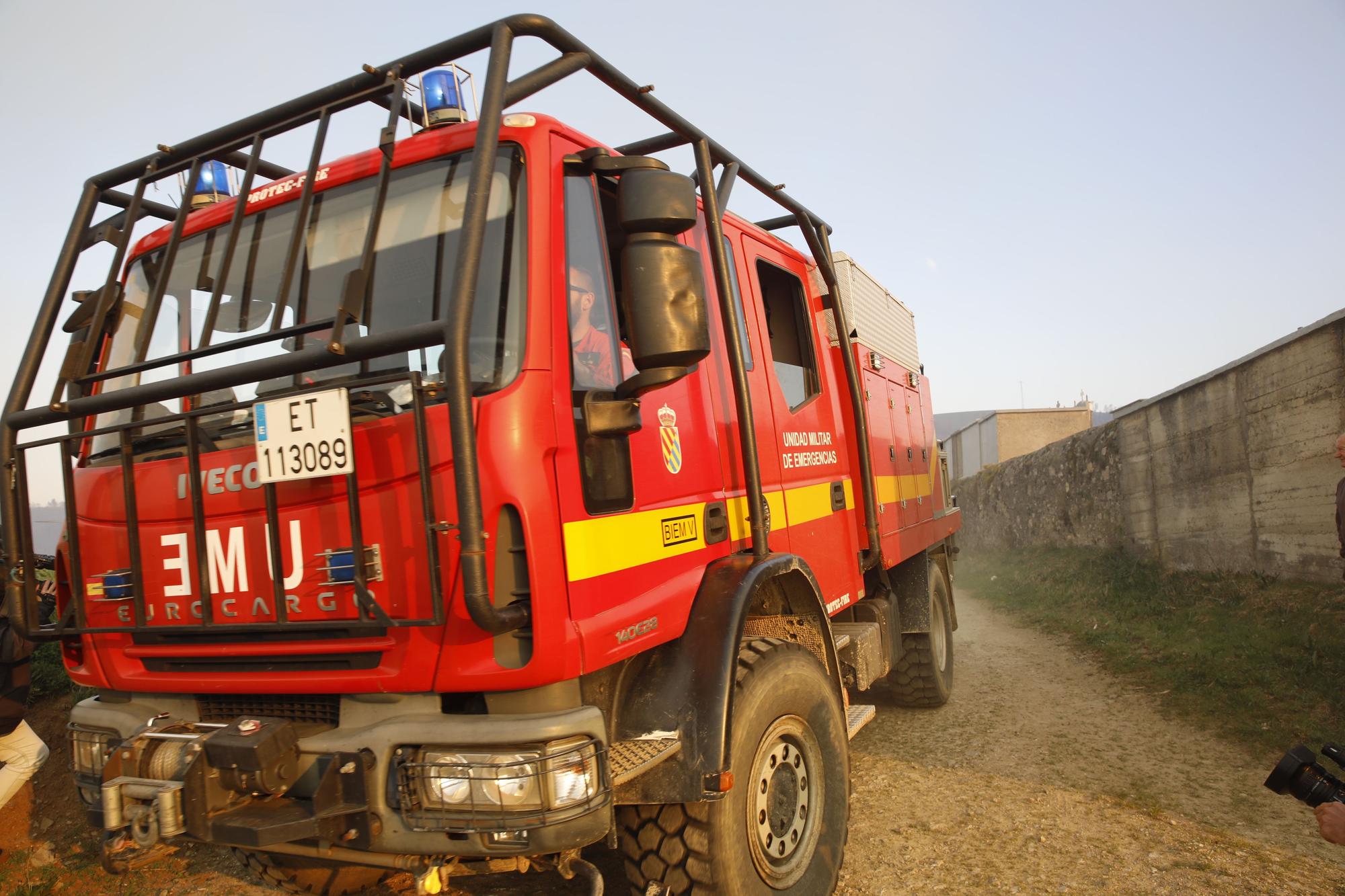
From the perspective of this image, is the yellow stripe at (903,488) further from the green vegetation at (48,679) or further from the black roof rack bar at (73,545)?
the green vegetation at (48,679)

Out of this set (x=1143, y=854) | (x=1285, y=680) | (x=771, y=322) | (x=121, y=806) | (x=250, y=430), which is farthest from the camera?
(x=1285, y=680)

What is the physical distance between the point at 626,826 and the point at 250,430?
5.34ft

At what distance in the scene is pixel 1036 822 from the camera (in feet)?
13.2

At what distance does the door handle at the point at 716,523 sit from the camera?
9.72 feet

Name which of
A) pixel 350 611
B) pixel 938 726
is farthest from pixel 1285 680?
pixel 350 611

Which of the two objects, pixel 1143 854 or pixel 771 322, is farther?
pixel 771 322

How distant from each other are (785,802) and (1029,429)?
25.0 m

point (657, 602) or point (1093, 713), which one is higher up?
point (657, 602)

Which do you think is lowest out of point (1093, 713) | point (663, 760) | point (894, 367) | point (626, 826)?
point (1093, 713)

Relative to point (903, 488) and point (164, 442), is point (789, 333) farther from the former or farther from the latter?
point (164, 442)

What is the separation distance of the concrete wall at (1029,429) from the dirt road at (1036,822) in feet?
67.6

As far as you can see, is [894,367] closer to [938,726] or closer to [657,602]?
[938,726]

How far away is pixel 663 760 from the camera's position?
2.39 m

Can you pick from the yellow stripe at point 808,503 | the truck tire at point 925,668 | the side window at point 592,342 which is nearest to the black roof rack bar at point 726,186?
the side window at point 592,342
